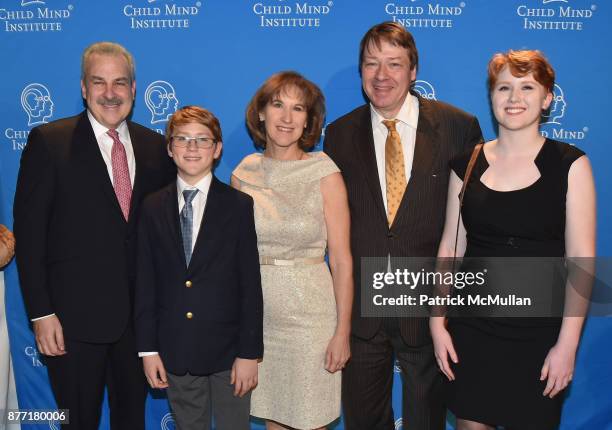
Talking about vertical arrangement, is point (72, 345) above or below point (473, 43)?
below

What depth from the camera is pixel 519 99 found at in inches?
91.6

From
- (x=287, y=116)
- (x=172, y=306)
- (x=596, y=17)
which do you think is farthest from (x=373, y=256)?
(x=596, y=17)

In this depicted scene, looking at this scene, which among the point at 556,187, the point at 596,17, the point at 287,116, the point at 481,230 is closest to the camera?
the point at 556,187

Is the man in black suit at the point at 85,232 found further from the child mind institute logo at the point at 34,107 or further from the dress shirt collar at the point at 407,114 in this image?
the dress shirt collar at the point at 407,114

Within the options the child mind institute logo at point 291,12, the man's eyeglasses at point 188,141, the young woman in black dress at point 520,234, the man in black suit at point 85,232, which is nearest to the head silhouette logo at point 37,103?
the man in black suit at point 85,232

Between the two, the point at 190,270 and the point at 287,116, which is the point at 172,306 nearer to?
the point at 190,270

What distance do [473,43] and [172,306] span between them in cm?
231

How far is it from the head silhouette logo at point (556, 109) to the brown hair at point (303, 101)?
5.08 ft

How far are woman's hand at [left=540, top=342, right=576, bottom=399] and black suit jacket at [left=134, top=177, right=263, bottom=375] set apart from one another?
1.19 meters

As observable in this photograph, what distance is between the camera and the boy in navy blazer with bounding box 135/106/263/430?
2.46 metres

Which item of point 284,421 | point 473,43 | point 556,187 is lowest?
point 284,421

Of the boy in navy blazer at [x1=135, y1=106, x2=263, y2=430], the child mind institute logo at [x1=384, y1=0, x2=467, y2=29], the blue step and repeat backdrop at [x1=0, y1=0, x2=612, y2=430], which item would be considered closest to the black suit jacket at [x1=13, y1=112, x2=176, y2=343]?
the boy in navy blazer at [x1=135, y1=106, x2=263, y2=430]

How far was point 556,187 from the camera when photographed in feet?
7.53

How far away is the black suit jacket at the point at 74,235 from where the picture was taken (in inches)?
102
